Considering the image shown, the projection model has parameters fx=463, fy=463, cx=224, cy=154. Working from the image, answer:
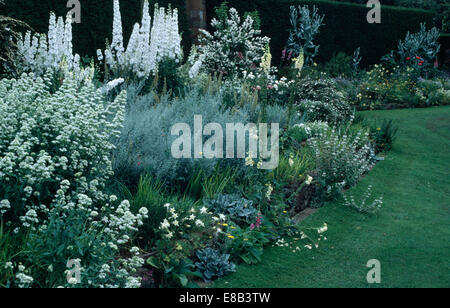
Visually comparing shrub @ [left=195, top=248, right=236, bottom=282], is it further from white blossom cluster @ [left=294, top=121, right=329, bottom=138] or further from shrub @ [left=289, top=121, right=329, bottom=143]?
white blossom cluster @ [left=294, top=121, right=329, bottom=138]

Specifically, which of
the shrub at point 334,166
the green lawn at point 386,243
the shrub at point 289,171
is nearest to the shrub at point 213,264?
the green lawn at point 386,243

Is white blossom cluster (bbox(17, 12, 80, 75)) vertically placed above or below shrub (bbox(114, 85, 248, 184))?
above

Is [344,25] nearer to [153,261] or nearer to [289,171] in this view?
[289,171]

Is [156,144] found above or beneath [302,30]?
beneath

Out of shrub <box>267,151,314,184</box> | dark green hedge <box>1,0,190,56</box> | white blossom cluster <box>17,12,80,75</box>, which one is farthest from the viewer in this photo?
dark green hedge <box>1,0,190,56</box>

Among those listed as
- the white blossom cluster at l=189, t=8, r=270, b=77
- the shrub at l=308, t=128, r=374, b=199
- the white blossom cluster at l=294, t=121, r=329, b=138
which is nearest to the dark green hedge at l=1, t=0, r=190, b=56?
the white blossom cluster at l=189, t=8, r=270, b=77

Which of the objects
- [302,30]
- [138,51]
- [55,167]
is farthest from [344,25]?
[55,167]

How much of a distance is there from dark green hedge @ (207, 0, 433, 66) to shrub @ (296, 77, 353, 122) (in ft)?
16.2

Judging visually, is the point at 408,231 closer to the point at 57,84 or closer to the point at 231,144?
the point at 231,144

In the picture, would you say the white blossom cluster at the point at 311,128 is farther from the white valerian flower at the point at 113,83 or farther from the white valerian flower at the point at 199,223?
the white valerian flower at the point at 199,223

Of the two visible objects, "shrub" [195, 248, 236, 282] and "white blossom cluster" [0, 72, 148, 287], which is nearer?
"white blossom cluster" [0, 72, 148, 287]

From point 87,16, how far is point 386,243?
25.3 ft

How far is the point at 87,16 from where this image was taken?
31.5 ft

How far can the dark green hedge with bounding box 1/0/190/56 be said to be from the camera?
8.48 m
